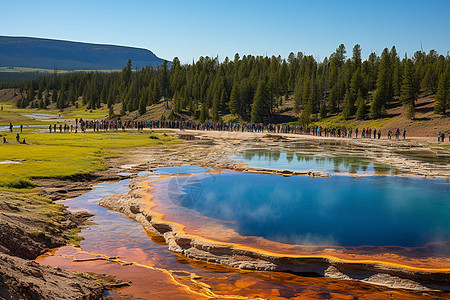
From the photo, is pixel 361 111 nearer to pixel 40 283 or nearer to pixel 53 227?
pixel 53 227

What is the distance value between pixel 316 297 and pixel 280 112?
308 feet

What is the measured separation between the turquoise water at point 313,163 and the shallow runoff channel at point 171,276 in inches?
716

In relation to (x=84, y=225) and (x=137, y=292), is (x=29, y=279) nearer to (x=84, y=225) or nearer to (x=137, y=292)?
(x=137, y=292)

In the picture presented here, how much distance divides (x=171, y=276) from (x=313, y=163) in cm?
2428

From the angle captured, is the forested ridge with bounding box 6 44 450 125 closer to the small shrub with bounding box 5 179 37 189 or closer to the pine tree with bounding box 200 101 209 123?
the pine tree with bounding box 200 101 209 123

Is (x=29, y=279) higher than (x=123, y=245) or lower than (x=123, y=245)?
higher

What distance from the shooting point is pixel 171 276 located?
12047mm

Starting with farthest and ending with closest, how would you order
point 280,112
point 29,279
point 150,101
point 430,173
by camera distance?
point 150,101 < point 280,112 < point 430,173 < point 29,279

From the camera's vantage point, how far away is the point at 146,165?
3259 centimetres

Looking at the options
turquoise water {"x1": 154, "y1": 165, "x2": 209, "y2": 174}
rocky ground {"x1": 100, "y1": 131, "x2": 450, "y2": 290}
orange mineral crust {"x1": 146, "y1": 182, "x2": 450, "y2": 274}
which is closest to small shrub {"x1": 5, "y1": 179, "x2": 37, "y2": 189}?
rocky ground {"x1": 100, "y1": 131, "x2": 450, "y2": 290}

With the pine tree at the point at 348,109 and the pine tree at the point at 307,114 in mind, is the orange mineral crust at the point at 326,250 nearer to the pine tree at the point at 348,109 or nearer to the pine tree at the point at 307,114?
the pine tree at the point at 307,114

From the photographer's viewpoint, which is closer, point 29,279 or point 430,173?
point 29,279

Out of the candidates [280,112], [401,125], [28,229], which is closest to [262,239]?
[28,229]

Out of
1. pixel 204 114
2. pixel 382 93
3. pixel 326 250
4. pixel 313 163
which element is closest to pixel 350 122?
pixel 382 93
